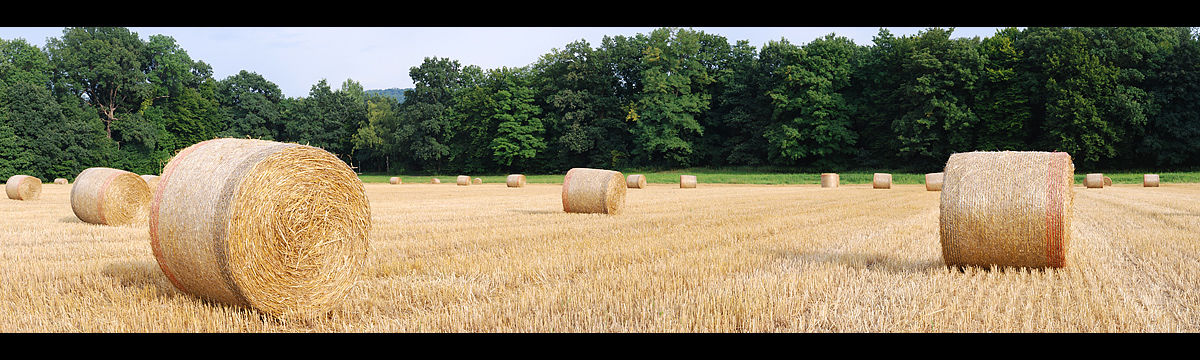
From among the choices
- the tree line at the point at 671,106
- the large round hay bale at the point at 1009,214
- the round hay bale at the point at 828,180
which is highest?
the tree line at the point at 671,106

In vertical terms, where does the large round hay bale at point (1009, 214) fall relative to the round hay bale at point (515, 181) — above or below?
above

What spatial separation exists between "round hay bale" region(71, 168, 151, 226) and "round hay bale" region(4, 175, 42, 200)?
11240 millimetres

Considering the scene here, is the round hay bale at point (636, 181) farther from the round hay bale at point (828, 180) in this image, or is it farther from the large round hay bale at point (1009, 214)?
the large round hay bale at point (1009, 214)

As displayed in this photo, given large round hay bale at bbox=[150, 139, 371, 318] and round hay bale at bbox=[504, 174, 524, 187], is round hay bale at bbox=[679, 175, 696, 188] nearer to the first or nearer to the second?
round hay bale at bbox=[504, 174, 524, 187]

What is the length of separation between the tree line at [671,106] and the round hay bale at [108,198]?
139 feet

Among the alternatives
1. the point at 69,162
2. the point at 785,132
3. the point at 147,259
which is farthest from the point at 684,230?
the point at 69,162

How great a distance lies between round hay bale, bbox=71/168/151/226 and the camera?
434 inches

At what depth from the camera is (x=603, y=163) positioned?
5556 cm

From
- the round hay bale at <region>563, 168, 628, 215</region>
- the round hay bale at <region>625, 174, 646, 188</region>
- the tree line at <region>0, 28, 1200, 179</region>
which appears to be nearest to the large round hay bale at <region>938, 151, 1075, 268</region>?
the round hay bale at <region>563, 168, 628, 215</region>

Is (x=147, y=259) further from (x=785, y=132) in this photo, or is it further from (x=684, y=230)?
(x=785, y=132)

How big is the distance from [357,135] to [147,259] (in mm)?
64022

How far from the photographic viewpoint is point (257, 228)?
14.4 feet

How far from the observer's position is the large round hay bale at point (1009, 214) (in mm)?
5594

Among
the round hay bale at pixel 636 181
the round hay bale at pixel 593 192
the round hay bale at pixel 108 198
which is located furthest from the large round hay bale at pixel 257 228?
the round hay bale at pixel 636 181
